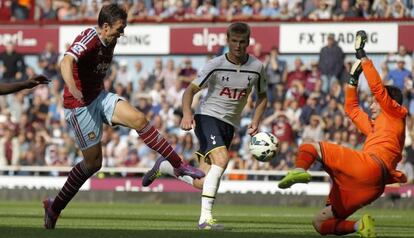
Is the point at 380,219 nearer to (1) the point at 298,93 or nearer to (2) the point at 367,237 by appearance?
(2) the point at 367,237

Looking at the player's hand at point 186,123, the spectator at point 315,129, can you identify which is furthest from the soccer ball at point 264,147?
the spectator at point 315,129

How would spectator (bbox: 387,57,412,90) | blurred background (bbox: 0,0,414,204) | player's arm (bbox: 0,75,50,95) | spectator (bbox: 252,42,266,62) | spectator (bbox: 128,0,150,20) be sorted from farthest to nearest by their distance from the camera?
1. spectator (bbox: 128,0,150,20)
2. spectator (bbox: 252,42,266,62)
3. blurred background (bbox: 0,0,414,204)
4. spectator (bbox: 387,57,412,90)
5. player's arm (bbox: 0,75,50,95)

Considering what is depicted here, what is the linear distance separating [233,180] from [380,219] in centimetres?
712

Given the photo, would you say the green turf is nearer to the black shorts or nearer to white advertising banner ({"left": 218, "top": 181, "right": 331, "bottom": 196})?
the black shorts

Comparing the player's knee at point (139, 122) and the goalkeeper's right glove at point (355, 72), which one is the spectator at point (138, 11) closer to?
the player's knee at point (139, 122)

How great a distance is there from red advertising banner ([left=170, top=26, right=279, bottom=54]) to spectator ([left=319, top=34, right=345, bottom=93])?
2105 mm

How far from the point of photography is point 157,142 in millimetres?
13219

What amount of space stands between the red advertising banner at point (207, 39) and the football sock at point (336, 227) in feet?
51.3

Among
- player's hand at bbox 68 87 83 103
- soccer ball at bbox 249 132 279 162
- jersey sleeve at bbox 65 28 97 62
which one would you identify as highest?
jersey sleeve at bbox 65 28 97 62

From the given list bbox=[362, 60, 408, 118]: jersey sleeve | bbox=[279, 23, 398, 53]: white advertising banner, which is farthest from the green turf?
bbox=[279, 23, 398, 53]: white advertising banner

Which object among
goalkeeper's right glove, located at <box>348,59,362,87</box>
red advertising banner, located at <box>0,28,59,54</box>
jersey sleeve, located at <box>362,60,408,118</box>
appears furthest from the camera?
red advertising banner, located at <box>0,28,59,54</box>

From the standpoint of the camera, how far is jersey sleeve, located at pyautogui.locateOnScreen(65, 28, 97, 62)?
1288 cm

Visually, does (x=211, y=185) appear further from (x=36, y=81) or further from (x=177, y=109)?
(x=177, y=109)

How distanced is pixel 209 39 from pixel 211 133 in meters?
14.4
